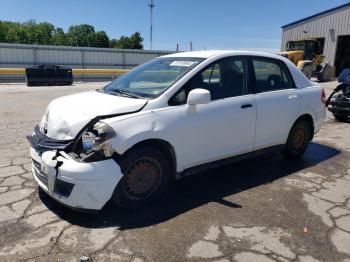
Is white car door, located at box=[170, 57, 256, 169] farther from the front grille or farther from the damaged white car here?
the front grille

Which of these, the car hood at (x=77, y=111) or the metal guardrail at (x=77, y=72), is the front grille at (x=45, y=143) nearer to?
the car hood at (x=77, y=111)

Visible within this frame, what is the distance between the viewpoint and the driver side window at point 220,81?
4.13 metres

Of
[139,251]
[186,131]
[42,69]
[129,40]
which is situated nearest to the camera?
[139,251]

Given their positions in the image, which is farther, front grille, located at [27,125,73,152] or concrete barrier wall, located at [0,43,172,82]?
concrete barrier wall, located at [0,43,172,82]

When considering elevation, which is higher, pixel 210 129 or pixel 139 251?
pixel 210 129

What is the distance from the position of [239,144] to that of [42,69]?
19203mm

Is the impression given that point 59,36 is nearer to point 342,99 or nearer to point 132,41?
point 132,41

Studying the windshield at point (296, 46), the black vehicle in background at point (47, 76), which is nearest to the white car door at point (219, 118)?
the black vehicle in background at point (47, 76)

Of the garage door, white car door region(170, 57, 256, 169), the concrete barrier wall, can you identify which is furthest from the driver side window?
the garage door

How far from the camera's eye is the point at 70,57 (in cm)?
2867

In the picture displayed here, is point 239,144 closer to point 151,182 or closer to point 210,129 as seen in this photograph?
point 210,129

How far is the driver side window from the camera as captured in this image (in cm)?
413

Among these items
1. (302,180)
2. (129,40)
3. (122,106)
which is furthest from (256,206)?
(129,40)

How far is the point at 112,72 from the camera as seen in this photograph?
88.7 ft
